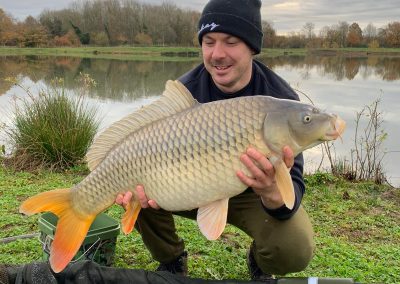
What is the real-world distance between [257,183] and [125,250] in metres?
1.08

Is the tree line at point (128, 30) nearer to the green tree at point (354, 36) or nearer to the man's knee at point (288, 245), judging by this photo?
the green tree at point (354, 36)

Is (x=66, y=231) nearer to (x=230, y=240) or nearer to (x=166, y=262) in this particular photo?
(x=166, y=262)

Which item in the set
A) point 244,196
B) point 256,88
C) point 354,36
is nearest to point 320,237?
point 244,196

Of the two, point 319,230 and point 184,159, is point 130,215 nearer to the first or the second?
point 184,159

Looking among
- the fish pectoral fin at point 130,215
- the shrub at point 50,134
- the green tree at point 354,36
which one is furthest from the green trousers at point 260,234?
the green tree at point 354,36

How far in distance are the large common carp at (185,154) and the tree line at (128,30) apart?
26325 mm

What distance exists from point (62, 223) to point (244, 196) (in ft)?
2.37

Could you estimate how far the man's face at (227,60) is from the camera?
1.86 m

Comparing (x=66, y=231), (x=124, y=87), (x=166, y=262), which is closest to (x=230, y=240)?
(x=166, y=262)

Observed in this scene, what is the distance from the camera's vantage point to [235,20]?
6.23ft

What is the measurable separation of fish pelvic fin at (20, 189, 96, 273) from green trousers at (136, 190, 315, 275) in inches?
15.4

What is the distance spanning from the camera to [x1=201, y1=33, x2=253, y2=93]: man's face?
186 centimetres

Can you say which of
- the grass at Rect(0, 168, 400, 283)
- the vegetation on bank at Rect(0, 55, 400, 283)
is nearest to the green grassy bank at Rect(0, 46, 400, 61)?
the vegetation on bank at Rect(0, 55, 400, 283)

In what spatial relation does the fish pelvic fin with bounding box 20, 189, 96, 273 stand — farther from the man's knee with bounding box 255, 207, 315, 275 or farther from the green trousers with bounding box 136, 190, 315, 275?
the man's knee with bounding box 255, 207, 315, 275
